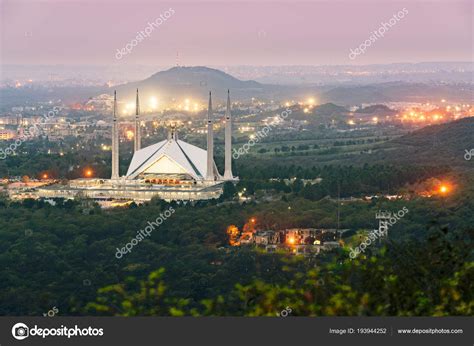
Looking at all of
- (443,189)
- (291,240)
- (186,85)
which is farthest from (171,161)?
(186,85)

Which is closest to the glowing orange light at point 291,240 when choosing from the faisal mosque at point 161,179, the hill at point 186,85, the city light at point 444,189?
the city light at point 444,189

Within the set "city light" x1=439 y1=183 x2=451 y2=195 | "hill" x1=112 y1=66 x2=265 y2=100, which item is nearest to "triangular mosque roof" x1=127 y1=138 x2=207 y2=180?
"city light" x1=439 y1=183 x2=451 y2=195

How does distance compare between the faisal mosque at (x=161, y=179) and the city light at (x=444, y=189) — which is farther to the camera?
the faisal mosque at (x=161, y=179)

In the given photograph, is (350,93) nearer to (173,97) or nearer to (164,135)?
(173,97)

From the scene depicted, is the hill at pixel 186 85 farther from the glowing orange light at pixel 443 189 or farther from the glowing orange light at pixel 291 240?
the glowing orange light at pixel 291 240

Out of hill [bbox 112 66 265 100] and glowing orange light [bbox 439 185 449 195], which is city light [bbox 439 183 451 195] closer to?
glowing orange light [bbox 439 185 449 195]

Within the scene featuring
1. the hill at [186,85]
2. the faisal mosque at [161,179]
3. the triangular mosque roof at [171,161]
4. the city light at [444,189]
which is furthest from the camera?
the hill at [186,85]

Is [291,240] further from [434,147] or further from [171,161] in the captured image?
[434,147]

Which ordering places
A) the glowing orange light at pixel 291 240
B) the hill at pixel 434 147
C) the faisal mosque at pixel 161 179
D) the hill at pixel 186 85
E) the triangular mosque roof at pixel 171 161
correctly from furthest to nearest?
the hill at pixel 186 85 < the hill at pixel 434 147 < the triangular mosque roof at pixel 171 161 < the faisal mosque at pixel 161 179 < the glowing orange light at pixel 291 240

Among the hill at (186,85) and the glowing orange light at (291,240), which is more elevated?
the hill at (186,85)
